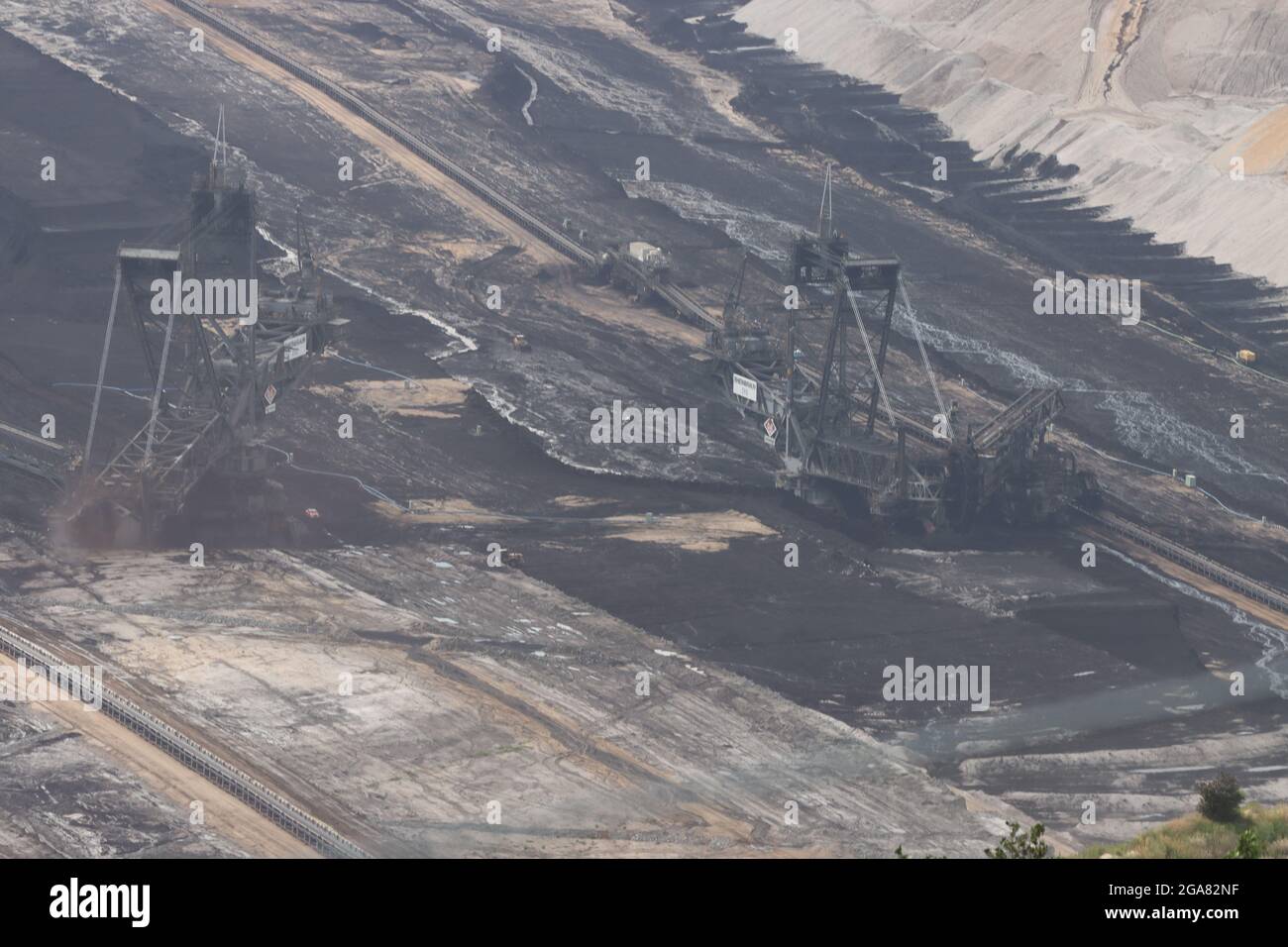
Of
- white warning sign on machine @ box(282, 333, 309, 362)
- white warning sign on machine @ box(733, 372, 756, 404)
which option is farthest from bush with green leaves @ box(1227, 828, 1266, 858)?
white warning sign on machine @ box(282, 333, 309, 362)

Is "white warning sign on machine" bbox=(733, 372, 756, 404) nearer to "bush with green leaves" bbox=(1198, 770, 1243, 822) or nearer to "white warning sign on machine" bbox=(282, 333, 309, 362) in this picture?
"white warning sign on machine" bbox=(282, 333, 309, 362)

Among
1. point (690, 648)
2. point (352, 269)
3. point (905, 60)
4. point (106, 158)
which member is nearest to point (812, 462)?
point (690, 648)

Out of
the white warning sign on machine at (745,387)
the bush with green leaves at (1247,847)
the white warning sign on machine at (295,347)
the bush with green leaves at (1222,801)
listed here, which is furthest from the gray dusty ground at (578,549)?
the bush with green leaves at (1247,847)

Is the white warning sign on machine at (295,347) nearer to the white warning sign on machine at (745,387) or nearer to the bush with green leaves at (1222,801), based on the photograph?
the white warning sign on machine at (745,387)

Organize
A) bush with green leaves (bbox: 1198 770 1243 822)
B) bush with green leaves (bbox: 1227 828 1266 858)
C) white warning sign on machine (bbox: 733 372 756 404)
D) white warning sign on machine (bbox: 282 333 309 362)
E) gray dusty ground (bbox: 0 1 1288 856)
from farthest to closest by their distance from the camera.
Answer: white warning sign on machine (bbox: 733 372 756 404)
white warning sign on machine (bbox: 282 333 309 362)
gray dusty ground (bbox: 0 1 1288 856)
bush with green leaves (bbox: 1198 770 1243 822)
bush with green leaves (bbox: 1227 828 1266 858)

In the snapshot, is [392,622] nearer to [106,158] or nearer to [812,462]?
[812,462]
